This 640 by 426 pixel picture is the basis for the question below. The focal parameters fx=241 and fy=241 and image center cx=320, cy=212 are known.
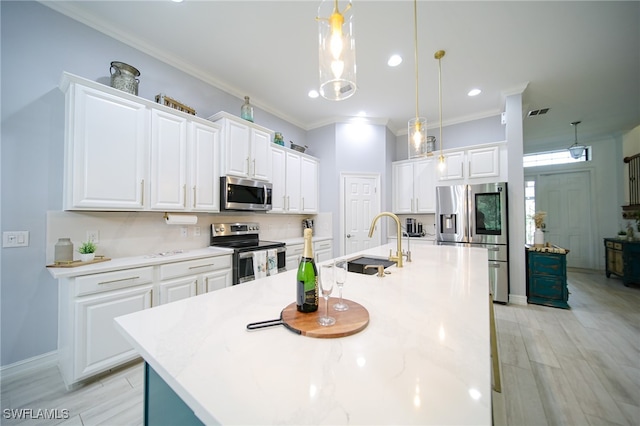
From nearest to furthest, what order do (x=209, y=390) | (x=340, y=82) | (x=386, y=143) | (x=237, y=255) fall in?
(x=209, y=390) → (x=340, y=82) → (x=237, y=255) → (x=386, y=143)

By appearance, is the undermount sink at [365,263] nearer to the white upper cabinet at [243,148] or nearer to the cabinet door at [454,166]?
the white upper cabinet at [243,148]

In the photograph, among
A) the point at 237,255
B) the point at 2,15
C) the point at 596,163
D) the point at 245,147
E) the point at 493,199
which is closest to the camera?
the point at 2,15

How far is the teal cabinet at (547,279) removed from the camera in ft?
10.4

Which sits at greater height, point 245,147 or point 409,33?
point 409,33

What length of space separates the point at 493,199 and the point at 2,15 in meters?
5.32

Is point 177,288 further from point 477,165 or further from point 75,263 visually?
point 477,165

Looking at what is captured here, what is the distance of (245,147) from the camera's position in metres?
3.11

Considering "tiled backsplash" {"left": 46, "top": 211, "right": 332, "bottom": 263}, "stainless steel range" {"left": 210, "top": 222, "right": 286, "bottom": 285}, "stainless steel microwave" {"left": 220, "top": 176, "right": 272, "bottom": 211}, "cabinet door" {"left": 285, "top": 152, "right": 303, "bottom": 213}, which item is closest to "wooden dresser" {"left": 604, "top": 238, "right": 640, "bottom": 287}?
"cabinet door" {"left": 285, "top": 152, "right": 303, "bottom": 213}

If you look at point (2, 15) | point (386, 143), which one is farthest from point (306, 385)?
point (386, 143)

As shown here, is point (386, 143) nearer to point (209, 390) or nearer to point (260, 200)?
point (260, 200)

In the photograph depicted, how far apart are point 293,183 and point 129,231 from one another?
7.45 ft

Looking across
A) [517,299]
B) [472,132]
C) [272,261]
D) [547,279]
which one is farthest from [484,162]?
[272,261]

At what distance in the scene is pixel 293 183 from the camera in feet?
13.1

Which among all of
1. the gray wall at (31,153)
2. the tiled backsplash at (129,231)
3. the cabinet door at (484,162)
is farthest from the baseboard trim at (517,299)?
the gray wall at (31,153)
